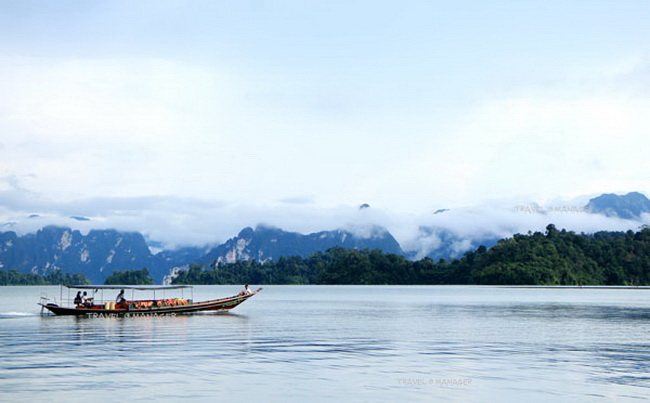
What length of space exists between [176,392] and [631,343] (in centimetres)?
3227

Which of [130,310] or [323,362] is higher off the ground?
[130,310]

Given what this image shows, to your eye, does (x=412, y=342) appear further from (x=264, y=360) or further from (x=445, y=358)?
(x=264, y=360)

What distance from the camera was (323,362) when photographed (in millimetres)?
38031

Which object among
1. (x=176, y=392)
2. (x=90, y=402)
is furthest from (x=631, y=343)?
(x=90, y=402)

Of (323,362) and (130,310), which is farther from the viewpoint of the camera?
(130,310)

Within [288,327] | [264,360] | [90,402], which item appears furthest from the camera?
[288,327]

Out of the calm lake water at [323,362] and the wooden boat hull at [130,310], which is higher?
the wooden boat hull at [130,310]

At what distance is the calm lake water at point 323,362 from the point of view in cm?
2894

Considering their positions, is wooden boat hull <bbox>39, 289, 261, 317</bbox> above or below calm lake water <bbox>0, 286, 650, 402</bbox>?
above

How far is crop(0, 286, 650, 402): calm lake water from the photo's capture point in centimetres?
2894

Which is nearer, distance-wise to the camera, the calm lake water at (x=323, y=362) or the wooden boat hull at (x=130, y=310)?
the calm lake water at (x=323, y=362)

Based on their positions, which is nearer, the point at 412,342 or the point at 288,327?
the point at 412,342

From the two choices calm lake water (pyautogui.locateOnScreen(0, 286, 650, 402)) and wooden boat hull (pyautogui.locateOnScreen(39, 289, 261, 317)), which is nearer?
calm lake water (pyautogui.locateOnScreen(0, 286, 650, 402))

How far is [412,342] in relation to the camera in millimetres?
49500
